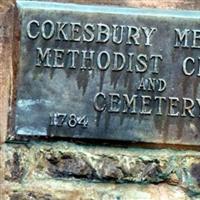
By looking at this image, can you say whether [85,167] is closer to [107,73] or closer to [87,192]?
[87,192]

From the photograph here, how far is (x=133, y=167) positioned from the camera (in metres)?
2.39

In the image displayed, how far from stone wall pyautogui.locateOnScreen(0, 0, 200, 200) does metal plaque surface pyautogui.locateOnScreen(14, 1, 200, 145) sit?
47 mm

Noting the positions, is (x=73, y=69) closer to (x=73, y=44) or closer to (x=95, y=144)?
(x=73, y=44)

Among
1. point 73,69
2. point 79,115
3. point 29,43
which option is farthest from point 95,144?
point 29,43

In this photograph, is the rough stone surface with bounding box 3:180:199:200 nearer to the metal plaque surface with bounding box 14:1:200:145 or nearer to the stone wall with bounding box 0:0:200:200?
Result: the stone wall with bounding box 0:0:200:200

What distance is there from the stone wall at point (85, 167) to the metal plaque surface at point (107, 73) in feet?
0.16

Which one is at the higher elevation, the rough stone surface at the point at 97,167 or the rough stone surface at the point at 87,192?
the rough stone surface at the point at 97,167

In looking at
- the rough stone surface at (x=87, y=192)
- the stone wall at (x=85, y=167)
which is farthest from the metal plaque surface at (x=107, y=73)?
the rough stone surface at (x=87, y=192)

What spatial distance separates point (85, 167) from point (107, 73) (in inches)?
14.5

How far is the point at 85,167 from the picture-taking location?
2385 millimetres

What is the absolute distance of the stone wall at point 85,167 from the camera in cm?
238

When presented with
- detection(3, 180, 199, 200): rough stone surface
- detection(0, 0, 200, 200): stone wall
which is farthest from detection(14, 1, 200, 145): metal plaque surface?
detection(3, 180, 199, 200): rough stone surface

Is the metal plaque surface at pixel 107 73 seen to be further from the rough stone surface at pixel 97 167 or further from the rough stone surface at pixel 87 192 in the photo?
the rough stone surface at pixel 87 192

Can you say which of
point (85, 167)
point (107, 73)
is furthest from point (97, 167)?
point (107, 73)
